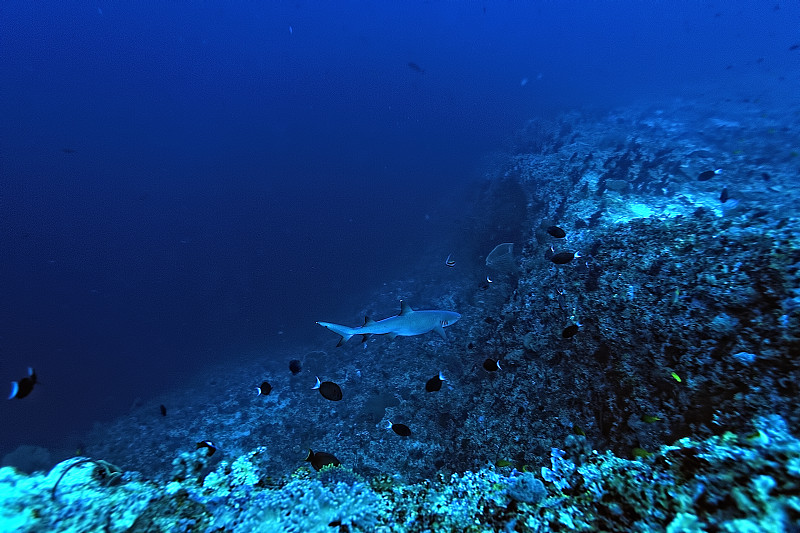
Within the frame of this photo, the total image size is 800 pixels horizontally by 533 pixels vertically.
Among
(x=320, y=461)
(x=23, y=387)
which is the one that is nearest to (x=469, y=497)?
(x=320, y=461)

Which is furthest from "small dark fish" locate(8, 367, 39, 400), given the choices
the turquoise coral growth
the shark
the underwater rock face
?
the shark

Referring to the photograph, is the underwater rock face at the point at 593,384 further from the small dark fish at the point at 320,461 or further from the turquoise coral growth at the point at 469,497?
the small dark fish at the point at 320,461

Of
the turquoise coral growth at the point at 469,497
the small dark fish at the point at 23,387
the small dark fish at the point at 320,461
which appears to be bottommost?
the small dark fish at the point at 23,387

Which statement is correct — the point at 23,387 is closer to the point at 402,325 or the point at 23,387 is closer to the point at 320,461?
the point at 320,461

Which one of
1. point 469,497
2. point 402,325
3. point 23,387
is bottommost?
point 23,387

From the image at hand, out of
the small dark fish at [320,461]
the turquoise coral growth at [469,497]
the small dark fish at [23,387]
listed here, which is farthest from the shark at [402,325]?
the small dark fish at [23,387]

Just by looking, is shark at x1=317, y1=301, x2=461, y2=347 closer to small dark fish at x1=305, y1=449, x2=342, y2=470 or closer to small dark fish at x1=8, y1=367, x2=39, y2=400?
small dark fish at x1=305, y1=449, x2=342, y2=470

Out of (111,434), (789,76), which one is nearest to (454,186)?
(111,434)

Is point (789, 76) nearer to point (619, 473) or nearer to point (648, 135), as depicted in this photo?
point (648, 135)

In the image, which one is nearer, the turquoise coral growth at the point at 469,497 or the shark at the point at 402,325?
the turquoise coral growth at the point at 469,497

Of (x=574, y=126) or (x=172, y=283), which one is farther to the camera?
(x=172, y=283)

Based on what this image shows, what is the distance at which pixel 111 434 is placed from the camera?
42.0 feet

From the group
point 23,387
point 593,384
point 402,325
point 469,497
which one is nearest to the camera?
point 469,497

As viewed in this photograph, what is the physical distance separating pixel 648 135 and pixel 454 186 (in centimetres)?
2189
